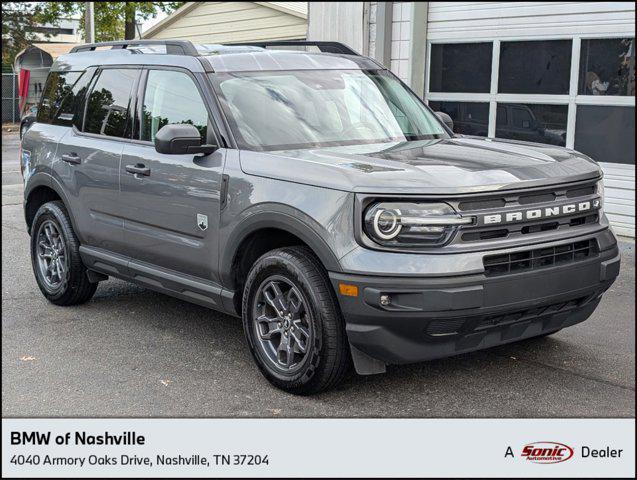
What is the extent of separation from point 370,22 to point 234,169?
817cm

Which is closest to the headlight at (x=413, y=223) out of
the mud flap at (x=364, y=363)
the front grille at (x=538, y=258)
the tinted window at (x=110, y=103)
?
the front grille at (x=538, y=258)

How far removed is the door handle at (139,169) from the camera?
18.5ft

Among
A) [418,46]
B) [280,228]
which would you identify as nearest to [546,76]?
[418,46]

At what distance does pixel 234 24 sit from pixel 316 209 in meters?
15.2

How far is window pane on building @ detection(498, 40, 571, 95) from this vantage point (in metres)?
10.2

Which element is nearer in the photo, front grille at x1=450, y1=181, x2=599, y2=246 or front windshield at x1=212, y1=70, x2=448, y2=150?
front grille at x1=450, y1=181, x2=599, y2=246

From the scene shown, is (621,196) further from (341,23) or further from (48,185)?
(48,185)

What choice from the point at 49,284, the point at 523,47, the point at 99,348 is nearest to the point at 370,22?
the point at 523,47

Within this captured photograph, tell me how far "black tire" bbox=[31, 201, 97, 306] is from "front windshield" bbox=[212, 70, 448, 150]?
1.94m

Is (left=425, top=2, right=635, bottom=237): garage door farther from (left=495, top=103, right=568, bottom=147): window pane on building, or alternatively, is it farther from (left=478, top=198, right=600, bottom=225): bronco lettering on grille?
(left=478, top=198, right=600, bottom=225): bronco lettering on grille

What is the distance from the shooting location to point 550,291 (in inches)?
177

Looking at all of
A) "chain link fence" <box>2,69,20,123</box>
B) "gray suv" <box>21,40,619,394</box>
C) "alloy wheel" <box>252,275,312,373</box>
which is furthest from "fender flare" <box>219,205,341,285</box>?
"chain link fence" <box>2,69,20,123</box>

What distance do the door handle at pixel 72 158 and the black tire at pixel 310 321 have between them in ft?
6.90

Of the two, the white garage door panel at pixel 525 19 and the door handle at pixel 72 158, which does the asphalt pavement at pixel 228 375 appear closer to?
the door handle at pixel 72 158
